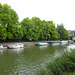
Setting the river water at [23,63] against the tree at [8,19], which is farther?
the tree at [8,19]

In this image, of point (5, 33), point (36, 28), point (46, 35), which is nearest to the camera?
point (5, 33)

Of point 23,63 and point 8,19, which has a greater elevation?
point 8,19

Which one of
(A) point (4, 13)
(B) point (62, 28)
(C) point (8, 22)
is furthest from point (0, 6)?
(B) point (62, 28)

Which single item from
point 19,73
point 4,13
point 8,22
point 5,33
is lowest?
point 19,73

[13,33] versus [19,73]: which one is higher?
[13,33]

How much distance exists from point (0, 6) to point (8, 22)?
708 centimetres

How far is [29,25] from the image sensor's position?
5988cm

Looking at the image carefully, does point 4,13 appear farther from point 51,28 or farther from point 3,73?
point 51,28

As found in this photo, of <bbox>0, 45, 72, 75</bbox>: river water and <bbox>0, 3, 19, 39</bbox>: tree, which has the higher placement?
<bbox>0, 3, 19, 39</bbox>: tree

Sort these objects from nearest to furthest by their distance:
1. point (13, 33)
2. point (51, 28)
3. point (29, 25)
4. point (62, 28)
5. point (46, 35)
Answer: point (13, 33) → point (29, 25) → point (46, 35) → point (51, 28) → point (62, 28)

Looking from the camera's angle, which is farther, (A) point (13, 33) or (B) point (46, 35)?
(B) point (46, 35)

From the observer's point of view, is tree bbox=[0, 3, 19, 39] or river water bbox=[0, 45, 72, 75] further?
tree bbox=[0, 3, 19, 39]

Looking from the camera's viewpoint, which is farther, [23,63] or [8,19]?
[8,19]

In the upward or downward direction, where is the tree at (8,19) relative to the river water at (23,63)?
upward
